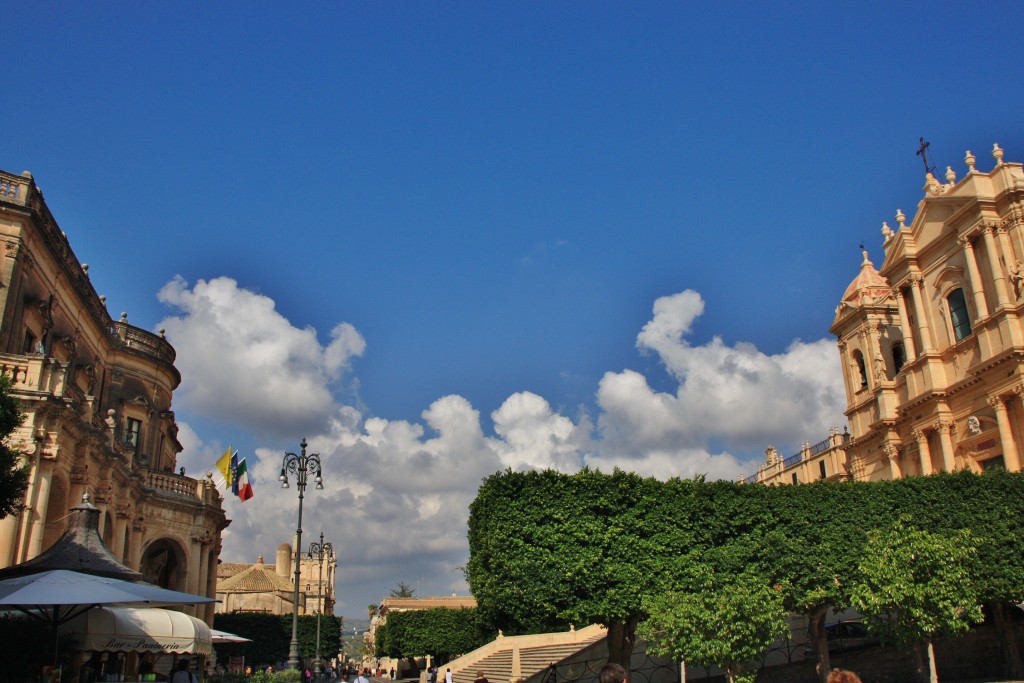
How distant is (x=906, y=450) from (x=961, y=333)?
558cm

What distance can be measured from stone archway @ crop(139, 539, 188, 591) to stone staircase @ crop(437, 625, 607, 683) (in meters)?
12.7

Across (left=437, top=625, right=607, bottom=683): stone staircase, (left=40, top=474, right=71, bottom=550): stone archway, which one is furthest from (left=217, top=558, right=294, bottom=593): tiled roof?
(left=40, top=474, right=71, bottom=550): stone archway

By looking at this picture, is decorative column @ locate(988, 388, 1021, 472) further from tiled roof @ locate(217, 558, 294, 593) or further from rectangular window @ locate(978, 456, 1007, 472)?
tiled roof @ locate(217, 558, 294, 593)

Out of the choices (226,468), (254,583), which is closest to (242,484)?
(226,468)

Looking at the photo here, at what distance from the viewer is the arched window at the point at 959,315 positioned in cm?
3183

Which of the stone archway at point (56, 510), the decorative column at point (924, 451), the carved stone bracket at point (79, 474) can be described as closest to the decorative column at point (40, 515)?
the stone archway at point (56, 510)

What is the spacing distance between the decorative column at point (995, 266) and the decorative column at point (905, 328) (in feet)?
17.0

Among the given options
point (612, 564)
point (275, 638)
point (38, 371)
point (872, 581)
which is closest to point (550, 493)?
point (612, 564)

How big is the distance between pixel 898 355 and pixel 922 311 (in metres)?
5.19

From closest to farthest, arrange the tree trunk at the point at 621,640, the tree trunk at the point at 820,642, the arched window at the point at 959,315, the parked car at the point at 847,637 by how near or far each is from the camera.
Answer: the tree trunk at the point at 820,642, the tree trunk at the point at 621,640, the parked car at the point at 847,637, the arched window at the point at 959,315

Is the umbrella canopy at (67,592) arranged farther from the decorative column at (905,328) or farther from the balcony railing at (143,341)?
the decorative column at (905,328)

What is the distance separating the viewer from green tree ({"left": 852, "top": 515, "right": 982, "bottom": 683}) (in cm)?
1983

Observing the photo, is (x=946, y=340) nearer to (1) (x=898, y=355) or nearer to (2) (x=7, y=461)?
(1) (x=898, y=355)

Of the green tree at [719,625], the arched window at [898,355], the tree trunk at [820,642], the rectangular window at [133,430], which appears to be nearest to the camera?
the green tree at [719,625]
